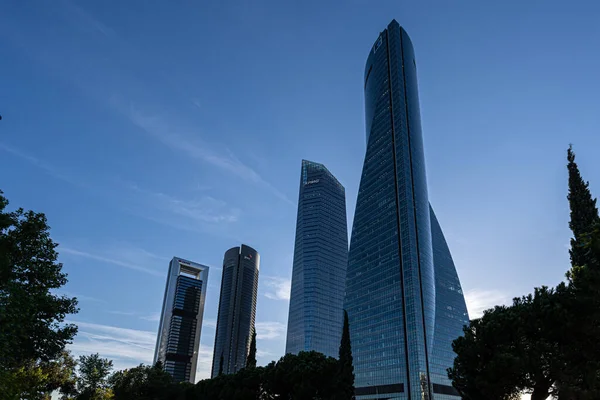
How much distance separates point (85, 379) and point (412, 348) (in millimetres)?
113859

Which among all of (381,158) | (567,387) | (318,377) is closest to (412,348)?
(381,158)

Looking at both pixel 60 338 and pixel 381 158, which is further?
pixel 381 158

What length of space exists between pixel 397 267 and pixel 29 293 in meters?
148

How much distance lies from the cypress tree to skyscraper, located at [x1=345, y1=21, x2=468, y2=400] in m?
122

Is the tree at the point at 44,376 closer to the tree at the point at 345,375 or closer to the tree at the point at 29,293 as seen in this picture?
the tree at the point at 29,293

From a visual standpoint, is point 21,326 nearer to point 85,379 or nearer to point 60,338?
point 60,338

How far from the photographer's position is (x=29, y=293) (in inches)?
1278

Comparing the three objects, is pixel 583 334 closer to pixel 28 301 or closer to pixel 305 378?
pixel 305 378

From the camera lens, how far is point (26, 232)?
33250 mm

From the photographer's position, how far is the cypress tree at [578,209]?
38000 millimetres

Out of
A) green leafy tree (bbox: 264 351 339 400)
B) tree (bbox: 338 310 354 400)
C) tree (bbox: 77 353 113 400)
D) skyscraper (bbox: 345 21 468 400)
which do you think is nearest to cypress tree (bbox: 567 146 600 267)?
tree (bbox: 338 310 354 400)

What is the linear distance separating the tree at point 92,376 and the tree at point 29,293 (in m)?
33.4

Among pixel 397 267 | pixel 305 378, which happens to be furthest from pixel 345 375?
pixel 397 267

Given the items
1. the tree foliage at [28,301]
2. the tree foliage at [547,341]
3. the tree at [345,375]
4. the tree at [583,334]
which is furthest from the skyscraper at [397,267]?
the tree foliage at [28,301]
